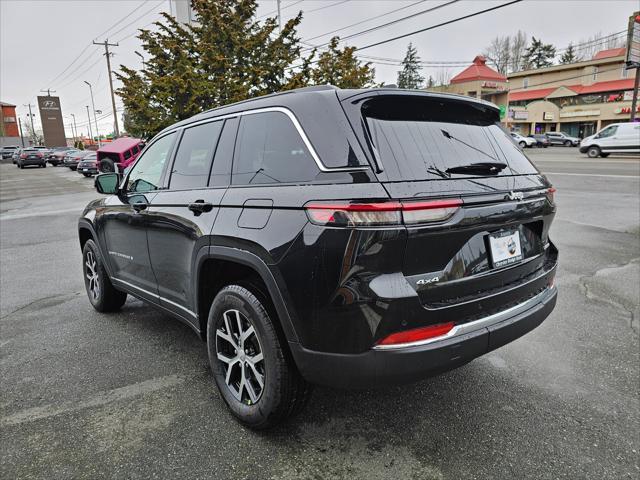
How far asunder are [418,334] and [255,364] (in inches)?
38.2

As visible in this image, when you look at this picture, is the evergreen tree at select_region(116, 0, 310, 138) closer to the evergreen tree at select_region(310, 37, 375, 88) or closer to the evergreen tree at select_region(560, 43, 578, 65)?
the evergreen tree at select_region(310, 37, 375, 88)

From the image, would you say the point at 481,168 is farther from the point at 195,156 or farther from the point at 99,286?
the point at 99,286

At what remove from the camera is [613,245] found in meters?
6.72

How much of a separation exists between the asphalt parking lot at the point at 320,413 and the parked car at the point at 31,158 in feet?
143

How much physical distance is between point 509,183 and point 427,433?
146 cm

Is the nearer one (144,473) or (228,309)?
(144,473)

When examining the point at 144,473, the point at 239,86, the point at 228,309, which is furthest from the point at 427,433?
the point at 239,86

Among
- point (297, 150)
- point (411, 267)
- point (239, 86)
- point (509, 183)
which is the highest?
point (239, 86)

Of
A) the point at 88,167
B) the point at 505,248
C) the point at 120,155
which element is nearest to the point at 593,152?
the point at 120,155

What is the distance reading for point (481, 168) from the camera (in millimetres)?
2287

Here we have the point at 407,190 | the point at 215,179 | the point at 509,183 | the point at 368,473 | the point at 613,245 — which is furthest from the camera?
the point at 613,245

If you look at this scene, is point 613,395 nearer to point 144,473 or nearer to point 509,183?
point 509,183

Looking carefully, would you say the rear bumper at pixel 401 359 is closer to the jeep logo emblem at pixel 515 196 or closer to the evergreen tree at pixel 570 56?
the jeep logo emblem at pixel 515 196

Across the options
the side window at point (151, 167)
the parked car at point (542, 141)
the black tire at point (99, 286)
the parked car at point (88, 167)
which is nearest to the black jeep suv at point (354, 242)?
the side window at point (151, 167)
